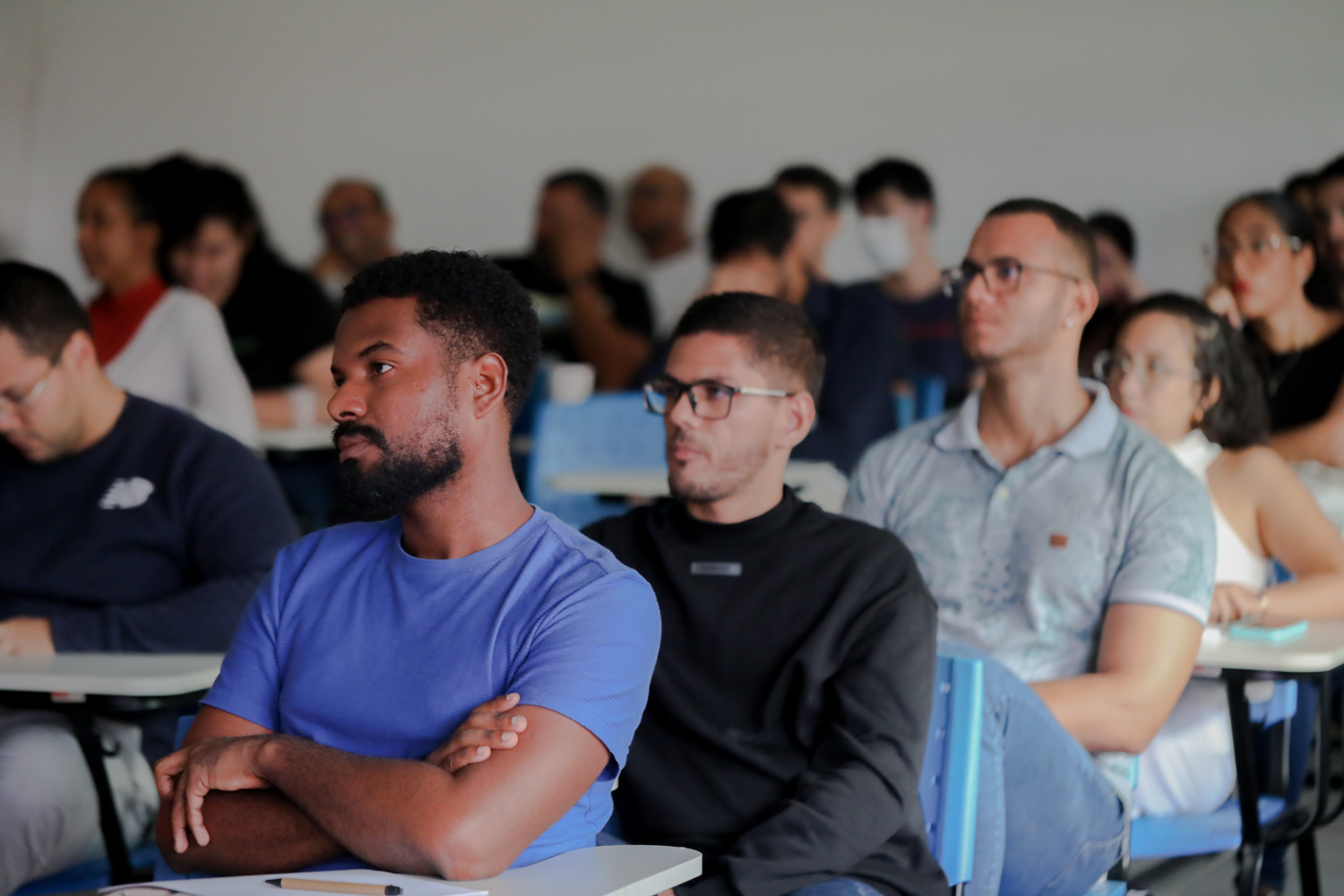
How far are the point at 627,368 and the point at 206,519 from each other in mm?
3084

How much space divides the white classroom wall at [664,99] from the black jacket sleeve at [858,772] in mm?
3920

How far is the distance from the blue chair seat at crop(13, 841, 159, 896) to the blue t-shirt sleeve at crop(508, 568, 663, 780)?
0.90 m

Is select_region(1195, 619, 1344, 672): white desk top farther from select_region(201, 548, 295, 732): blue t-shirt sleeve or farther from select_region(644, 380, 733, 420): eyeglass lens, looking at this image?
select_region(201, 548, 295, 732): blue t-shirt sleeve

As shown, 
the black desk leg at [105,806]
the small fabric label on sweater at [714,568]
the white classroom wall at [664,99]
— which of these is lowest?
the black desk leg at [105,806]

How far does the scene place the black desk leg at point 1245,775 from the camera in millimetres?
2057

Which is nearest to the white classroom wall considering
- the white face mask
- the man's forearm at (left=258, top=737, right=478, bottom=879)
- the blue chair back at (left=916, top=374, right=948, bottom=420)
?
the white face mask

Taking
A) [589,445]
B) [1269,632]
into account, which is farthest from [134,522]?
[1269,632]

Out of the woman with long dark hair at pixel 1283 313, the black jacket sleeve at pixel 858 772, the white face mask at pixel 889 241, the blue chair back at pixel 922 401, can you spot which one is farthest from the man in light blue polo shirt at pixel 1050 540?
the white face mask at pixel 889 241

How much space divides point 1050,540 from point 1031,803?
64cm

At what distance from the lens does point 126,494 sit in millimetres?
2166

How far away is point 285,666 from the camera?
1.40 metres

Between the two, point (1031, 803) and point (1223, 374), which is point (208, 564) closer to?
point (1031, 803)

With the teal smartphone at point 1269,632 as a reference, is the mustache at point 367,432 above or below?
above

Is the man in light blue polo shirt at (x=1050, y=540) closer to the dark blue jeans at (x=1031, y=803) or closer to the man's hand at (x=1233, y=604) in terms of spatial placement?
the dark blue jeans at (x=1031, y=803)
